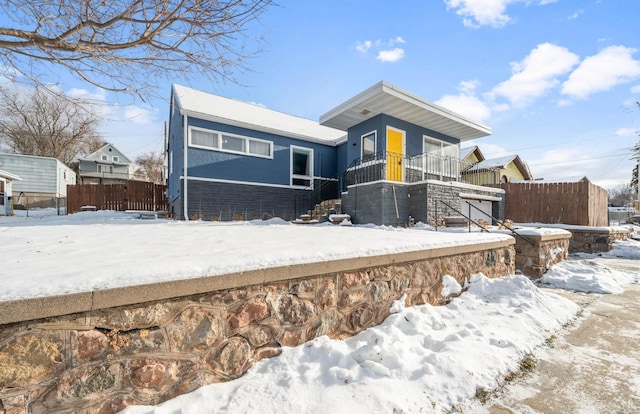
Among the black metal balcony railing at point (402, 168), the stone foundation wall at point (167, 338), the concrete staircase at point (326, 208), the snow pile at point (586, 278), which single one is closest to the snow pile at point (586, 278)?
the snow pile at point (586, 278)

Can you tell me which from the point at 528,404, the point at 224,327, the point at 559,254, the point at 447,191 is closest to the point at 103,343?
the point at 224,327

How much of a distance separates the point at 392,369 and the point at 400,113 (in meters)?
9.21

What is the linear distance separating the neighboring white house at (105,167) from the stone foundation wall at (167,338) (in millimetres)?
33573

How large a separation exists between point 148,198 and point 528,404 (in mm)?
14520

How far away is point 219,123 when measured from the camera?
10.5 metres

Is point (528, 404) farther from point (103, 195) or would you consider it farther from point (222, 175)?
point (103, 195)

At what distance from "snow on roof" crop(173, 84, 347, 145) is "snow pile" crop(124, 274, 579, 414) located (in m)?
9.85

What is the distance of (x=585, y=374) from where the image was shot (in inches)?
84.4

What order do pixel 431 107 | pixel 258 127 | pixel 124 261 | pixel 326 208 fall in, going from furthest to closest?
pixel 258 127 → pixel 326 208 → pixel 431 107 → pixel 124 261

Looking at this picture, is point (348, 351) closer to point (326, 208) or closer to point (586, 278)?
point (586, 278)

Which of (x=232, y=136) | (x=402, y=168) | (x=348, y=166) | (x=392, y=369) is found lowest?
(x=392, y=369)

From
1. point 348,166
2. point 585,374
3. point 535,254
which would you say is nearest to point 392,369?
point 585,374

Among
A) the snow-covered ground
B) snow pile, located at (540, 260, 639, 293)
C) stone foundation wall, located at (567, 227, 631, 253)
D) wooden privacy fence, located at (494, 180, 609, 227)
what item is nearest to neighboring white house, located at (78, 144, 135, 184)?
the snow-covered ground

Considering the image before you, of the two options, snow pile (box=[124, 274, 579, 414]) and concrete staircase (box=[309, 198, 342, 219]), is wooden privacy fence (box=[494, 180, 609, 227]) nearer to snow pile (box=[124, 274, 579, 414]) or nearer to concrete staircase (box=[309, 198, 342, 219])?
concrete staircase (box=[309, 198, 342, 219])
